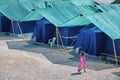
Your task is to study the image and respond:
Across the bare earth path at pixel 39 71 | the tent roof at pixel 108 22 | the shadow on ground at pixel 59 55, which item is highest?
the tent roof at pixel 108 22

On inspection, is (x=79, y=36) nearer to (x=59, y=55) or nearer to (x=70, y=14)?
(x=59, y=55)

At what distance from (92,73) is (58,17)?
8.04 meters

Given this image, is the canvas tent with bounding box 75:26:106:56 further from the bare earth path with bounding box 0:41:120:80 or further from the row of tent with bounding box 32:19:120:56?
the bare earth path with bounding box 0:41:120:80

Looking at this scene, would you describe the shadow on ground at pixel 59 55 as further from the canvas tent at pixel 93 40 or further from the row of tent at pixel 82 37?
the row of tent at pixel 82 37

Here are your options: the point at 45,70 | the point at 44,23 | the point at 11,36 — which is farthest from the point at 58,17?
the point at 45,70

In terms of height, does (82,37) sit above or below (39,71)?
above

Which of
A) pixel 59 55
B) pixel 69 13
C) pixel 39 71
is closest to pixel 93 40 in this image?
pixel 59 55

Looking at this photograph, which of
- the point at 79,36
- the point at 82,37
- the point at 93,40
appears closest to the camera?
the point at 93,40

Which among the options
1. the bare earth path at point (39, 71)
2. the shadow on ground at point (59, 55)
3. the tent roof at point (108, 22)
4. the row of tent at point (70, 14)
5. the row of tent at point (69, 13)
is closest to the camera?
the bare earth path at point (39, 71)

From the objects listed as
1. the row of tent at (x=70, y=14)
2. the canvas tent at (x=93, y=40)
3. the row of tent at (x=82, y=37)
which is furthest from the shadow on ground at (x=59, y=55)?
the row of tent at (x=70, y=14)

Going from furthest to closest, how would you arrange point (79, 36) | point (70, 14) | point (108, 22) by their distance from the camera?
point (70, 14) → point (79, 36) → point (108, 22)

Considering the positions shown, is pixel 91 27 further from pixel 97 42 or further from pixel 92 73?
pixel 92 73

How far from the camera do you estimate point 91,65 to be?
15.8 metres

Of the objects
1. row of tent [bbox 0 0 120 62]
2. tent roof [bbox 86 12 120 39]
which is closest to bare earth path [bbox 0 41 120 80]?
tent roof [bbox 86 12 120 39]
